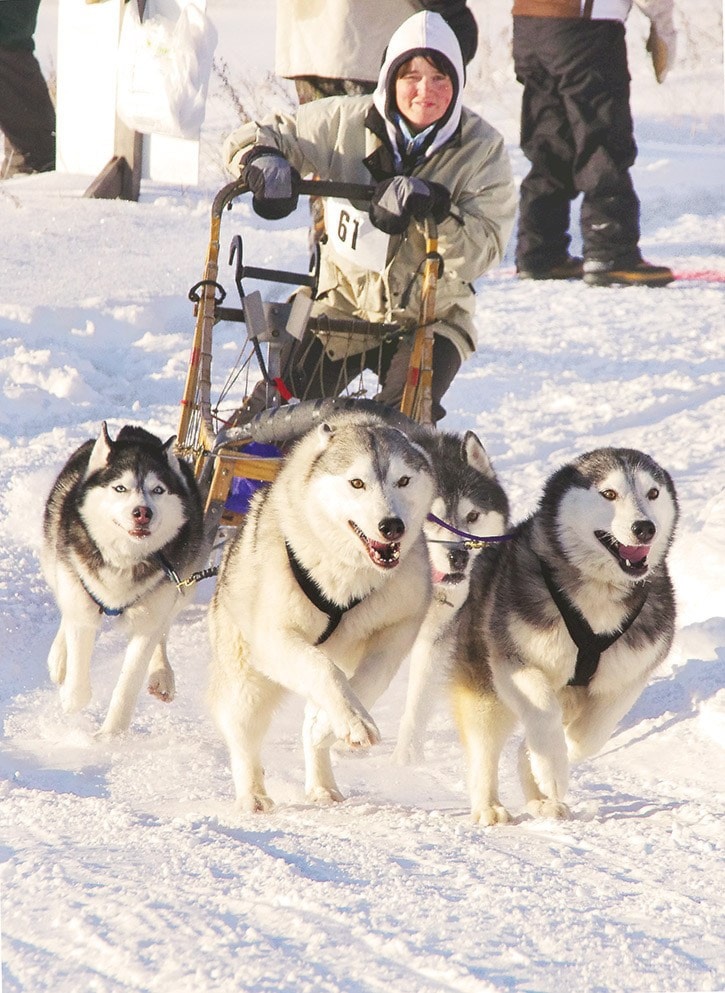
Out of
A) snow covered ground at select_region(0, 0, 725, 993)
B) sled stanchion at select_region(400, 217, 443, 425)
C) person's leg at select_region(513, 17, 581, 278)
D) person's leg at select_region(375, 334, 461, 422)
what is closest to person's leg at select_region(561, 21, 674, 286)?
person's leg at select_region(513, 17, 581, 278)

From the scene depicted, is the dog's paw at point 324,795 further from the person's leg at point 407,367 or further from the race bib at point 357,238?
the race bib at point 357,238

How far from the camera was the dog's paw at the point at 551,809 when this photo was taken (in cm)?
277

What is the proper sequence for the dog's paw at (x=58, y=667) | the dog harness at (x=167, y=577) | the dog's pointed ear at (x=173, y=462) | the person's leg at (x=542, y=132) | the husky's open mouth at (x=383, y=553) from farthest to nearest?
the person's leg at (x=542, y=132), the dog's paw at (x=58, y=667), the dog's pointed ear at (x=173, y=462), the dog harness at (x=167, y=577), the husky's open mouth at (x=383, y=553)

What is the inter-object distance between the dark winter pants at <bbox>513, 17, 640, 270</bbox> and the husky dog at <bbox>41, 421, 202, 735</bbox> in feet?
15.0

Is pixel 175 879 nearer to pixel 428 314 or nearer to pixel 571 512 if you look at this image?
pixel 571 512

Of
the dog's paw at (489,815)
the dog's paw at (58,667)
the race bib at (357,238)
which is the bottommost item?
the dog's paw at (58,667)

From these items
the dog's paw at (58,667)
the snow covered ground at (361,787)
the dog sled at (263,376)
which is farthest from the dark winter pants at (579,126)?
the dog's paw at (58,667)

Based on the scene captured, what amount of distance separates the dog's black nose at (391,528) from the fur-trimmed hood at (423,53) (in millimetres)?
1669

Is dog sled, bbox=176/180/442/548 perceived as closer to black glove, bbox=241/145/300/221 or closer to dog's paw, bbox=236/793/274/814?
black glove, bbox=241/145/300/221

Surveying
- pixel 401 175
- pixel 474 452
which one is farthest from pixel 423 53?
pixel 474 452

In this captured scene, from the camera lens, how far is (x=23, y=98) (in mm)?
8156

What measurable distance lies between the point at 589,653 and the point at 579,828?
0.36 metres

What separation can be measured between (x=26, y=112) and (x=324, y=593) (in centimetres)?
654

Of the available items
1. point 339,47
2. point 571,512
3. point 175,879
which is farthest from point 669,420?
point 175,879
